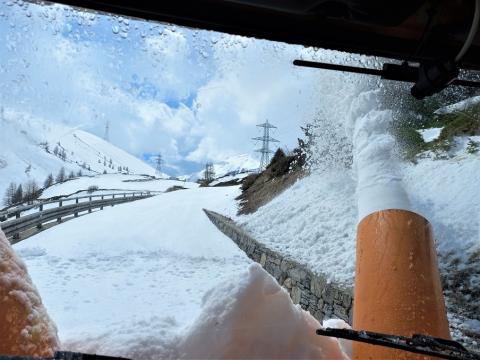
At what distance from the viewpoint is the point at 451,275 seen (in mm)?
6598

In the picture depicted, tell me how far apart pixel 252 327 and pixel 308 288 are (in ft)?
22.2

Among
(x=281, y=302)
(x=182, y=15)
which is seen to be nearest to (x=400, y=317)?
(x=281, y=302)

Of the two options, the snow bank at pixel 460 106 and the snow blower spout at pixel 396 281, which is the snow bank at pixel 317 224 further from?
the snow blower spout at pixel 396 281

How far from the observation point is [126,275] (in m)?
12.9

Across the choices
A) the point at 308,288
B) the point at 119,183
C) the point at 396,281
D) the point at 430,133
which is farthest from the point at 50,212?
the point at 119,183

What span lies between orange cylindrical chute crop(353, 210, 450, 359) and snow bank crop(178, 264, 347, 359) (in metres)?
0.28

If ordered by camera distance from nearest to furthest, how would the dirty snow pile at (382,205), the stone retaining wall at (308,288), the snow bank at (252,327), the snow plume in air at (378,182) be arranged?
the snow bank at (252,327) < the snow plume in air at (378,182) < the dirty snow pile at (382,205) < the stone retaining wall at (308,288)

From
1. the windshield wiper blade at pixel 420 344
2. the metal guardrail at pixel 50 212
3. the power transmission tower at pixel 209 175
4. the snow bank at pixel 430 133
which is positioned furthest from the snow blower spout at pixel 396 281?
the power transmission tower at pixel 209 175

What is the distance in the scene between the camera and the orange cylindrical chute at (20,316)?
142 centimetres

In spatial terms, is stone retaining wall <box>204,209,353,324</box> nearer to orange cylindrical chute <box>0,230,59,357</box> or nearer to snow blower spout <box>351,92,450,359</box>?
snow blower spout <box>351,92,450,359</box>

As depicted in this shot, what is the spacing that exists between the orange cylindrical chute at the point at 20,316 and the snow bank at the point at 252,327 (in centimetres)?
56

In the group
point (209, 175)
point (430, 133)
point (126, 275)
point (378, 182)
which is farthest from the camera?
point (209, 175)

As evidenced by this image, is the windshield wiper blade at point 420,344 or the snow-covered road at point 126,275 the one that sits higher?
the windshield wiper blade at point 420,344

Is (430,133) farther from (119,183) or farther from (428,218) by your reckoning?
(119,183)
